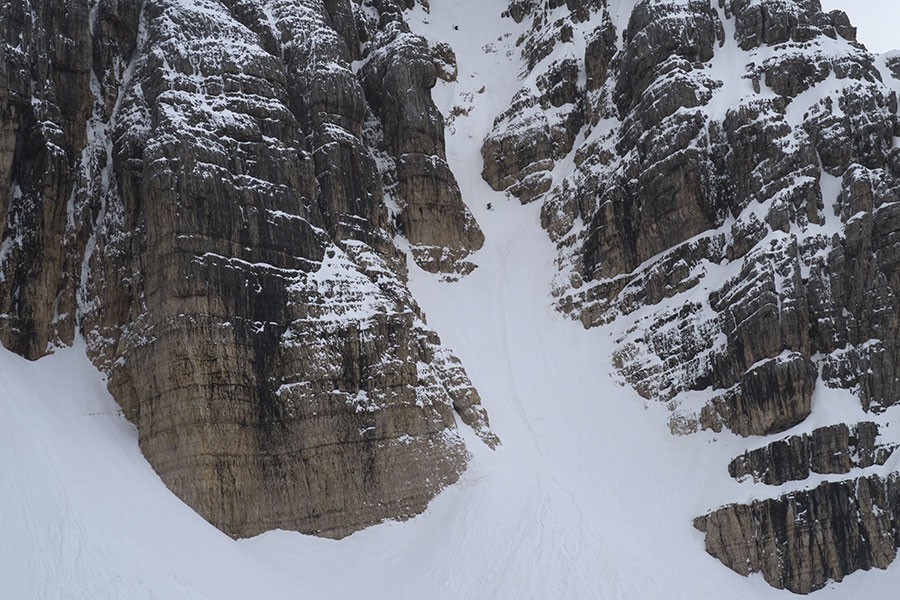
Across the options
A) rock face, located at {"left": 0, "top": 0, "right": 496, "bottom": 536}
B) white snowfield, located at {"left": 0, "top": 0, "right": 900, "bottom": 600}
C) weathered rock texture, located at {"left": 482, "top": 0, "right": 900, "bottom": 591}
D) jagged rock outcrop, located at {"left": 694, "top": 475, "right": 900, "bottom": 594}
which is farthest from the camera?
weathered rock texture, located at {"left": 482, "top": 0, "right": 900, "bottom": 591}

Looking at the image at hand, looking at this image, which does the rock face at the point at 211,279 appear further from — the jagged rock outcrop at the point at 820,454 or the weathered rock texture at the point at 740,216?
the jagged rock outcrop at the point at 820,454

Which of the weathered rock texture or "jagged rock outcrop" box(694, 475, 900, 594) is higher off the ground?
the weathered rock texture

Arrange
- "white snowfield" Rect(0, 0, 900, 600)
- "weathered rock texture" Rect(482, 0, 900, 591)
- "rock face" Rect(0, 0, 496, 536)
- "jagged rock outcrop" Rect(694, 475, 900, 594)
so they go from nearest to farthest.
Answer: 1. "white snowfield" Rect(0, 0, 900, 600)
2. "jagged rock outcrop" Rect(694, 475, 900, 594)
3. "rock face" Rect(0, 0, 496, 536)
4. "weathered rock texture" Rect(482, 0, 900, 591)

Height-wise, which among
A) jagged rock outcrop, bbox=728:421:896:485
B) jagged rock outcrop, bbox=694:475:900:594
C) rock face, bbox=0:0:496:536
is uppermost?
rock face, bbox=0:0:496:536

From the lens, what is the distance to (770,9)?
221 feet

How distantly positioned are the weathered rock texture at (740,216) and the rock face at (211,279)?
1509cm

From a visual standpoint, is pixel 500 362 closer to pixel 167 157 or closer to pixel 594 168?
pixel 594 168

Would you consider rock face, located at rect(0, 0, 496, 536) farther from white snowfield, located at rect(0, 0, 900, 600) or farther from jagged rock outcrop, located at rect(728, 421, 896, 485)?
jagged rock outcrop, located at rect(728, 421, 896, 485)

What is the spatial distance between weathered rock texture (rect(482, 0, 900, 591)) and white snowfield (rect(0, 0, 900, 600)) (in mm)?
1852

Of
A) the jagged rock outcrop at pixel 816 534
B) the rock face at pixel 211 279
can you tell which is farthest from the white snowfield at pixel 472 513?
the rock face at pixel 211 279

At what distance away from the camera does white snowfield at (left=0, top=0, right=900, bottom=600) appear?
41812 millimetres

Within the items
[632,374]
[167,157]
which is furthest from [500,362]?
[167,157]

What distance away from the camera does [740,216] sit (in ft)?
197

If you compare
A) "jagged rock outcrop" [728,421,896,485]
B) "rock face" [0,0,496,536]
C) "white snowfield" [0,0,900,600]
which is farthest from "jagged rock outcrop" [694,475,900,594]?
"rock face" [0,0,496,536]
